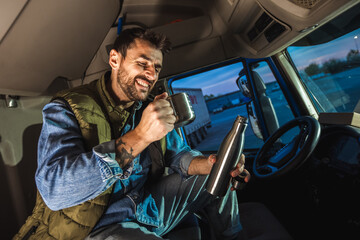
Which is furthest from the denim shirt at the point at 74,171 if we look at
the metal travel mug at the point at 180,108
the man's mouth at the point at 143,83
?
the man's mouth at the point at 143,83

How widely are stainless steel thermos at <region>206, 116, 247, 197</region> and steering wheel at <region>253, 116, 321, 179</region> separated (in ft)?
1.95

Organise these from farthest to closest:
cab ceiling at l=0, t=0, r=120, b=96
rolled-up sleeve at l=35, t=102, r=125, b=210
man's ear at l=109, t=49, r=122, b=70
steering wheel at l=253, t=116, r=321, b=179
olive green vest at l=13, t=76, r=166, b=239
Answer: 1. man's ear at l=109, t=49, r=122, b=70
2. steering wheel at l=253, t=116, r=321, b=179
3. cab ceiling at l=0, t=0, r=120, b=96
4. olive green vest at l=13, t=76, r=166, b=239
5. rolled-up sleeve at l=35, t=102, r=125, b=210

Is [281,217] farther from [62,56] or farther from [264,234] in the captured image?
[62,56]

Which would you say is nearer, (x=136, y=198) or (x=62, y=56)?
(x=136, y=198)

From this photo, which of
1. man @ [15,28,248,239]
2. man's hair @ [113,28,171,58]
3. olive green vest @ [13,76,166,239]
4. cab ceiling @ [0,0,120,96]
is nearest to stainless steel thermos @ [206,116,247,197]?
man @ [15,28,248,239]

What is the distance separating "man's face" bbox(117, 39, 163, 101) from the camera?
1.44 m

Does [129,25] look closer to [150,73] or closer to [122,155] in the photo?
[150,73]

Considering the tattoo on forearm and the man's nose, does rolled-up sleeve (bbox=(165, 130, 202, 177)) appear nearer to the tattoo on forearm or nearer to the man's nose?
the man's nose

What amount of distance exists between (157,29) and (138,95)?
1.46 metres

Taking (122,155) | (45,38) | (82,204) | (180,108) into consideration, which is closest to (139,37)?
(45,38)

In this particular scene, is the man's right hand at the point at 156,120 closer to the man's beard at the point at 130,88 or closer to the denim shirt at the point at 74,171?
the denim shirt at the point at 74,171

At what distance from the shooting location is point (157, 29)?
102 inches

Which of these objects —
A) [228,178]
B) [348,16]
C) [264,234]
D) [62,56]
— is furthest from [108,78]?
[348,16]

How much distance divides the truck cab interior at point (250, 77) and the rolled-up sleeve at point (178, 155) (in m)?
0.46
